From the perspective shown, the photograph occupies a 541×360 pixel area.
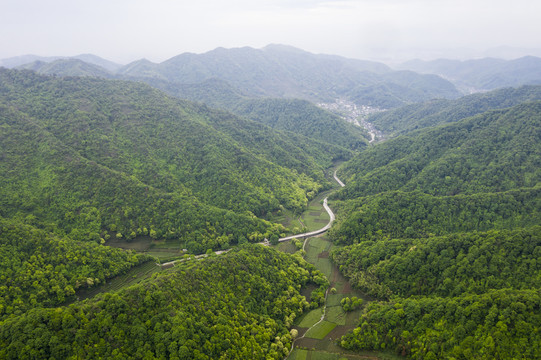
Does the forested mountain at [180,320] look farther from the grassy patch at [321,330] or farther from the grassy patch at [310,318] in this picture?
the grassy patch at [321,330]

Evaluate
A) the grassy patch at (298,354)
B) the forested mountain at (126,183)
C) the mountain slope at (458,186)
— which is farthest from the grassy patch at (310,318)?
the forested mountain at (126,183)

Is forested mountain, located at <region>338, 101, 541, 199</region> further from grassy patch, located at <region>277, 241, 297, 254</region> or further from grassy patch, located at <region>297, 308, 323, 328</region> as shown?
grassy patch, located at <region>297, 308, 323, 328</region>

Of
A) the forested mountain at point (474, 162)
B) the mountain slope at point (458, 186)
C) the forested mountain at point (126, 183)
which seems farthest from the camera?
the forested mountain at point (474, 162)

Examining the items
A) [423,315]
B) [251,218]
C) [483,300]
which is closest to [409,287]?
[423,315]

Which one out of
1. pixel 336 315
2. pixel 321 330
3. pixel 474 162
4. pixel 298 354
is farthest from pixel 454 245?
pixel 474 162

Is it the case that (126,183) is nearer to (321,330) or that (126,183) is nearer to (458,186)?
(321,330)

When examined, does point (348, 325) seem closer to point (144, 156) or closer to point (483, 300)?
point (483, 300)
